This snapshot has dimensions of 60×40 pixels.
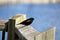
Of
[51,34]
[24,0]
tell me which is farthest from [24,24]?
[24,0]

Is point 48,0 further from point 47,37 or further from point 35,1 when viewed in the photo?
point 47,37

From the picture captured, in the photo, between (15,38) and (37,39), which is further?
(15,38)

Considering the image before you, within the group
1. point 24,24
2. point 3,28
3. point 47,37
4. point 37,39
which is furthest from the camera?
point 3,28

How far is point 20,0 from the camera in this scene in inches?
991

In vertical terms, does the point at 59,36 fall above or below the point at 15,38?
below

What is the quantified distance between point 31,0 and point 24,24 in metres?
23.4

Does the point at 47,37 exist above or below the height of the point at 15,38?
above

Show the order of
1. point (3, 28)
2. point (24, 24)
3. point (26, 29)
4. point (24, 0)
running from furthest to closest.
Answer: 1. point (24, 0)
2. point (3, 28)
3. point (24, 24)
4. point (26, 29)

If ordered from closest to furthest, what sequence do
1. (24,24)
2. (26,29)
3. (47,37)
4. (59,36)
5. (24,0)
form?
(47,37) < (26,29) < (24,24) < (59,36) < (24,0)

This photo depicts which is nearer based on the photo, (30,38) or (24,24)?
(30,38)

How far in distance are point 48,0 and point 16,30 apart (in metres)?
24.1

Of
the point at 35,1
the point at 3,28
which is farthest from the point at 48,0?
the point at 3,28

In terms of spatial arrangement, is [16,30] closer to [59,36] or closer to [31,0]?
[59,36]

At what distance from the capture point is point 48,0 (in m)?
25.8
